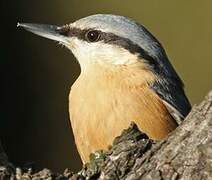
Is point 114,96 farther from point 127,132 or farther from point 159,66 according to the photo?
point 127,132

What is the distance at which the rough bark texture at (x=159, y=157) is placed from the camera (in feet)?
13.6

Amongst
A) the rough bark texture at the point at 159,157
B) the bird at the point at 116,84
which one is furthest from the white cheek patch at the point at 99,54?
the rough bark texture at the point at 159,157

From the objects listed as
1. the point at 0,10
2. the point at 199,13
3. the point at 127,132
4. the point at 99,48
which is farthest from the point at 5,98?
the point at 127,132

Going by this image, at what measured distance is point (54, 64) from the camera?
38.2 feet

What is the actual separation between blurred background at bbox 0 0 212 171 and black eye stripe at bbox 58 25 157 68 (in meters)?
3.37

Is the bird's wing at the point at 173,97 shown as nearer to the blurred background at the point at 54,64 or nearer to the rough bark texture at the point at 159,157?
the rough bark texture at the point at 159,157

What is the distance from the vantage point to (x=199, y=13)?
10688mm

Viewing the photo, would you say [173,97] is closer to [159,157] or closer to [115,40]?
[115,40]

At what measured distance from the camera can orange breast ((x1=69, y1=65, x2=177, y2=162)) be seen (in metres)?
6.32

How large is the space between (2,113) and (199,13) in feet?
9.60

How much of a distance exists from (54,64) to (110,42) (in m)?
4.55

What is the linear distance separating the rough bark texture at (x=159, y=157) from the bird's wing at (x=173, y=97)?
6.67ft

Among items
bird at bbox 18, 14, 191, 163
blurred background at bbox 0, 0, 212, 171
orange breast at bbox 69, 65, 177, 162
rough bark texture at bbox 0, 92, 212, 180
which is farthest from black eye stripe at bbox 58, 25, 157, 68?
blurred background at bbox 0, 0, 212, 171

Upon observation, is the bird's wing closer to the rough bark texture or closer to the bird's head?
the bird's head
